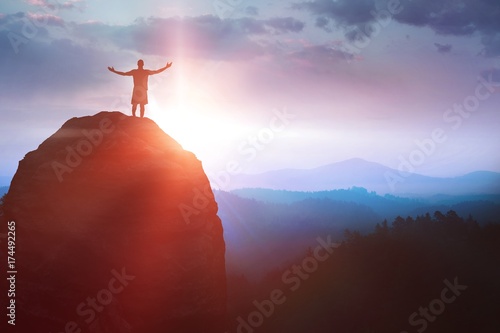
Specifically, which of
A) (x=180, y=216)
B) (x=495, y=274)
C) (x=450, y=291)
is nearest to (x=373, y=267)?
(x=450, y=291)

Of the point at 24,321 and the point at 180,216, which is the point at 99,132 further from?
the point at 24,321

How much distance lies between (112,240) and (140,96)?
26.0 ft

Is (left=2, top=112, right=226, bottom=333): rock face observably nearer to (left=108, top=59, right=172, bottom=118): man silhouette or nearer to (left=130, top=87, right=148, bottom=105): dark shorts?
(left=130, top=87, right=148, bottom=105): dark shorts

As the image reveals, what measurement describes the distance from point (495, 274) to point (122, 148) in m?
66.3

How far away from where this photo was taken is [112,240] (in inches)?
620

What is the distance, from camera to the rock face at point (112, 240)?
15.2m

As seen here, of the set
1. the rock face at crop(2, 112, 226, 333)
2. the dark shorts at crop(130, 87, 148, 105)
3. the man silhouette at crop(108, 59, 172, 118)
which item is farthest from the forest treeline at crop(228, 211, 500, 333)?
the man silhouette at crop(108, 59, 172, 118)

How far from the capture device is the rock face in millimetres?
15195

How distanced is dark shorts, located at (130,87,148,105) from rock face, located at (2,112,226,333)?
233cm

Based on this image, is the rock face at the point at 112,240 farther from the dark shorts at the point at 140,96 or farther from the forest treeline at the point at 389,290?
the forest treeline at the point at 389,290

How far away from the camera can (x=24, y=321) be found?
15164mm

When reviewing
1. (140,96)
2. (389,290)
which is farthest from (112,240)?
(389,290)

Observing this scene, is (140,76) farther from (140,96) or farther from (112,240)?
(112,240)

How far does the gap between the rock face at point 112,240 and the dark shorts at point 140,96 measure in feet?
7.63
